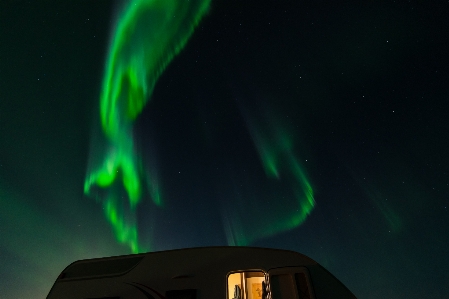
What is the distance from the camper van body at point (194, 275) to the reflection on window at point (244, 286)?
1.41 meters

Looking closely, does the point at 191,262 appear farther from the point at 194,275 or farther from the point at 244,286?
the point at 244,286

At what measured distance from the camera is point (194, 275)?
557cm

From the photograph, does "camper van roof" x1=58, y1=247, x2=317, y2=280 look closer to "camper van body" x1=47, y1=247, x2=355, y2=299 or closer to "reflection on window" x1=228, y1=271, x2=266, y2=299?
"camper van body" x1=47, y1=247, x2=355, y2=299

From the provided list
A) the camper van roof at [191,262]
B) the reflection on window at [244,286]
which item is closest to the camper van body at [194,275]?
the camper van roof at [191,262]

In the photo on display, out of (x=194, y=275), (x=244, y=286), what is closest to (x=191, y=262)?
(x=194, y=275)

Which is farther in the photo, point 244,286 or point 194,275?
point 244,286

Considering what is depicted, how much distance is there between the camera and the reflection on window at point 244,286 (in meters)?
7.05

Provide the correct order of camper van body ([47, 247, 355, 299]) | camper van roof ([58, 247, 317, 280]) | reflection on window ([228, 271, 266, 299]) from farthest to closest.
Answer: reflection on window ([228, 271, 266, 299]) < camper van roof ([58, 247, 317, 280]) < camper van body ([47, 247, 355, 299])

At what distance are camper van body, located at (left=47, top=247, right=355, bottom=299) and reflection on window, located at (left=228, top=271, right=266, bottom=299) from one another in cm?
141

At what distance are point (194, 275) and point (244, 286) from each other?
2288 mm

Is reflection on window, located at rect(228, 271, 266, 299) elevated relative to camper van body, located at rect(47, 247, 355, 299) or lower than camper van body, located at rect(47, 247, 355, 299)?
lower

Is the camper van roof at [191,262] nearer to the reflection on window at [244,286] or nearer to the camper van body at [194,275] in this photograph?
the camper van body at [194,275]

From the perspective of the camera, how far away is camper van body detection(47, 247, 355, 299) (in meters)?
5.18

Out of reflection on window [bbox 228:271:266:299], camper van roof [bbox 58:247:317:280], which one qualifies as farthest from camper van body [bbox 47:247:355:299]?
reflection on window [bbox 228:271:266:299]
